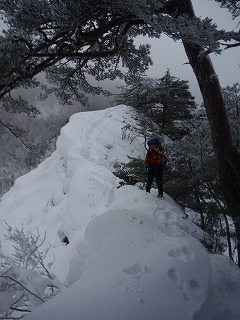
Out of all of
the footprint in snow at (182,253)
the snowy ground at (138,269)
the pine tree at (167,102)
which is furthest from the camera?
the pine tree at (167,102)

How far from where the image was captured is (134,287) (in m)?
2.83

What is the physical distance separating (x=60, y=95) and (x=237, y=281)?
521 cm

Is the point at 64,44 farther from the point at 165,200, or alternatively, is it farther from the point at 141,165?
the point at 141,165

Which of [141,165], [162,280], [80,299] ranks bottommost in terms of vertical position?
[80,299]

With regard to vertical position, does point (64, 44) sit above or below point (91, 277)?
above

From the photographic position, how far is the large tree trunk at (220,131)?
4.49 m

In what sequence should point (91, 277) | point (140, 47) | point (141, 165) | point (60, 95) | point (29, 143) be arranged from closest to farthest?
point (91, 277) < point (140, 47) < point (60, 95) < point (29, 143) < point (141, 165)

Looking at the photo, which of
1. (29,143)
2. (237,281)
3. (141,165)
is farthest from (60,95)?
(237,281)

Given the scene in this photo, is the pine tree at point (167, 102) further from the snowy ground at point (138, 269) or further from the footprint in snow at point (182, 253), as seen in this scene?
the footprint in snow at point (182, 253)

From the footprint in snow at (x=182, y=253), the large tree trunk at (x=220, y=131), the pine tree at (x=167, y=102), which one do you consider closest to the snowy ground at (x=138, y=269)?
the footprint in snow at (x=182, y=253)

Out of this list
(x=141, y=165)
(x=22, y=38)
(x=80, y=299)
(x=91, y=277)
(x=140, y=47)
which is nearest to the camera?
(x=80, y=299)

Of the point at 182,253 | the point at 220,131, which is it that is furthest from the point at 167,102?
the point at 182,253

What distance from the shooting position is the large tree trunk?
4.49 m

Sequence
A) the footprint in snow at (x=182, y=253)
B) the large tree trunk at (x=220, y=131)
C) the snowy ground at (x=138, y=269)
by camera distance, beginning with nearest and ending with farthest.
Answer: the snowy ground at (x=138, y=269)
the footprint in snow at (x=182, y=253)
the large tree trunk at (x=220, y=131)
